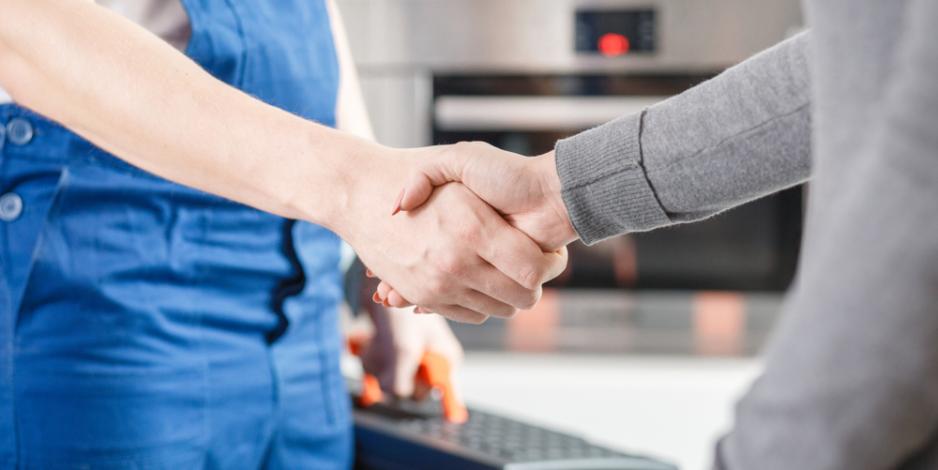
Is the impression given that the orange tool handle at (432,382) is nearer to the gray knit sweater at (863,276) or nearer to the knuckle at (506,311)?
the knuckle at (506,311)

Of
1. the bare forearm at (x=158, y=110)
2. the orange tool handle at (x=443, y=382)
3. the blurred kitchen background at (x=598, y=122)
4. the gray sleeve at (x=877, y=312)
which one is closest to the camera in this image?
the gray sleeve at (x=877, y=312)

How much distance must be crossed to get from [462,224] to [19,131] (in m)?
0.29

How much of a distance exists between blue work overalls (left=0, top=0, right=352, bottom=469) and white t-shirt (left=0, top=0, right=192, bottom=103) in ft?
0.09

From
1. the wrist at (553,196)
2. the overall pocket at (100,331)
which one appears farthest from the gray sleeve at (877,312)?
the overall pocket at (100,331)

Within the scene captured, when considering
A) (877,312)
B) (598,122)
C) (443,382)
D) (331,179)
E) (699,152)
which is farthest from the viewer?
(598,122)

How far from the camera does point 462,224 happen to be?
725mm

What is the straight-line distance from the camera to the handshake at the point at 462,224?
28.4 inches

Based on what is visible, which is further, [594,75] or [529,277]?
[594,75]

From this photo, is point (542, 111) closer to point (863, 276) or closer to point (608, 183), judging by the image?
point (608, 183)

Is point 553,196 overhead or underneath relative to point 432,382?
overhead

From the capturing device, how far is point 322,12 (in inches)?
34.5

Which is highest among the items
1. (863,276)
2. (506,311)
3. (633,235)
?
(863,276)

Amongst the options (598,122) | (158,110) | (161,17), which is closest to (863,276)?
(158,110)

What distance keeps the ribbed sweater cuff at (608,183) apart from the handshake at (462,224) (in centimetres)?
3
